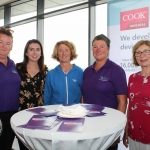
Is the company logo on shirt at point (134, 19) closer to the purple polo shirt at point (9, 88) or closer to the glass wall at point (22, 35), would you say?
the purple polo shirt at point (9, 88)

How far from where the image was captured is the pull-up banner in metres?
3.10

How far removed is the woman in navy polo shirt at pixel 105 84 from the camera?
1.93 m

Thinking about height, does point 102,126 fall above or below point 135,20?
below

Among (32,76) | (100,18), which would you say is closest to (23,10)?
(100,18)

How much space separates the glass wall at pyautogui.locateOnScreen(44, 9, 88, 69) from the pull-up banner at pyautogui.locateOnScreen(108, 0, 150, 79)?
2.33 feet

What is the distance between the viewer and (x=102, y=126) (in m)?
1.19

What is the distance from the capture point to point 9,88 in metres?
2.14

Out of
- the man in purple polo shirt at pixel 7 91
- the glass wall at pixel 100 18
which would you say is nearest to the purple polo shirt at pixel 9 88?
the man in purple polo shirt at pixel 7 91

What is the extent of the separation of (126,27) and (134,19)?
172 mm

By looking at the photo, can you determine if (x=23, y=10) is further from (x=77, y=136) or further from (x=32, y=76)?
(x=77, y=136)

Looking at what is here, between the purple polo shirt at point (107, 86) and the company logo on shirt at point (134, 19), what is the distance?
56.4 inches

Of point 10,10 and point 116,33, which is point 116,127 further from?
point 10,10

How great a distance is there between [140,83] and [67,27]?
322 cm

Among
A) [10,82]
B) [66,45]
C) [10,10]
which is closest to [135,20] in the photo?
[66,45]
